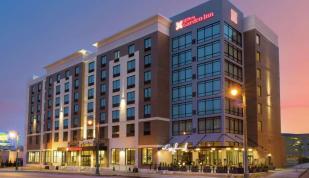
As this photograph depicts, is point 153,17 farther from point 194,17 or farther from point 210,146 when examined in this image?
point 210,146

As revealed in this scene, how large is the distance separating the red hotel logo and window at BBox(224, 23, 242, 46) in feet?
11.0

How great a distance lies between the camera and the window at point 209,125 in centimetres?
6319

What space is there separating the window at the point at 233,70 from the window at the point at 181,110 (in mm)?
8390

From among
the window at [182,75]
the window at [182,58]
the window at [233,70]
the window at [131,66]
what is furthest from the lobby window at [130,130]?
the window at [233,70]

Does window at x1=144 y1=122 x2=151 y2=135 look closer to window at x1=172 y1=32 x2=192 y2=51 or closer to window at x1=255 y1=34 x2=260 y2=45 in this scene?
window at x1=172 y1=32 x2=192 y2=51

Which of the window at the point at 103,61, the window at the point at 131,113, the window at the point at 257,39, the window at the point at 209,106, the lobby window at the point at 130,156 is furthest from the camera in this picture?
the window at the point at 103,61

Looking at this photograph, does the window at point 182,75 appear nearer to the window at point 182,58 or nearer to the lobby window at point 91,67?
the window at point 182,58

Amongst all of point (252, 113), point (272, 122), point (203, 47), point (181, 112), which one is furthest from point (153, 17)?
point (272, 122)

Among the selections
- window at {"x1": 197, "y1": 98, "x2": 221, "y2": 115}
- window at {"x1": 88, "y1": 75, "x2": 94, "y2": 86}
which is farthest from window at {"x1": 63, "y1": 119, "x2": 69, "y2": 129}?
window at {"x1": 197, "y1": 98, "x2": 221, "y2": 115}

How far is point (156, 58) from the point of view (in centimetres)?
7012

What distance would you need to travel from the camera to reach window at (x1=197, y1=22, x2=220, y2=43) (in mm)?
65312

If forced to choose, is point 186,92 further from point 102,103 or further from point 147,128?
point 102,103

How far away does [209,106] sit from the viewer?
65062 mm

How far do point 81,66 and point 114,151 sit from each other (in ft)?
77.7
